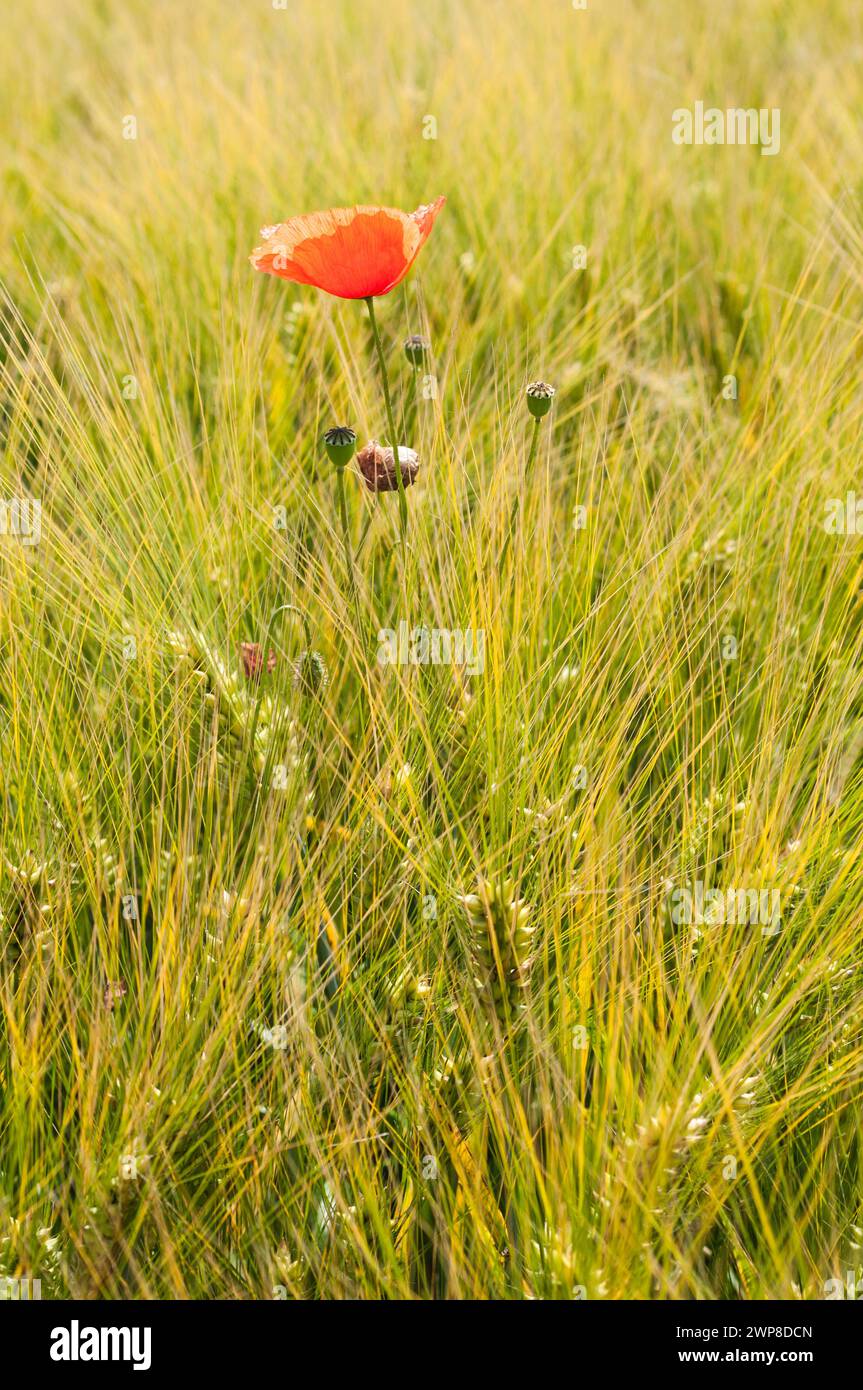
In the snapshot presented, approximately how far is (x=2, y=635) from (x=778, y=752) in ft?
1.77

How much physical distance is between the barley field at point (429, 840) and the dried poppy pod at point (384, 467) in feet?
0.14

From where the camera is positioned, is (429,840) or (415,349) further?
(415,349)

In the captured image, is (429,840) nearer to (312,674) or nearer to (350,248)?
(312,674)

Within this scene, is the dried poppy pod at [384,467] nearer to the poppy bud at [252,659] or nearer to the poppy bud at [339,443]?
the poppy bud at [339,443]

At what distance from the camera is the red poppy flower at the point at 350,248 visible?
2.40 feet

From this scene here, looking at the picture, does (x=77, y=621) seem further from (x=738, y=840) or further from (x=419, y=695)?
(x=738, y=840)

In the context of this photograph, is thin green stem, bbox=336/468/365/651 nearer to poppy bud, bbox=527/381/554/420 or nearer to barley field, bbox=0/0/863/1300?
barley field, bbox=0/0/863/1300

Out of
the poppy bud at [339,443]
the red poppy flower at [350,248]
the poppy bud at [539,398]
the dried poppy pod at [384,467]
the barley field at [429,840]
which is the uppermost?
the red poppy flower at [350,248]

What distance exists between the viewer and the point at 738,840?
2.57 feet

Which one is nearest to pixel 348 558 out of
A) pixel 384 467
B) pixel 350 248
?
pixel 384 467

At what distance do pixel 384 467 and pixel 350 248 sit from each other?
0.14m

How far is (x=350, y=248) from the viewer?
0.74m

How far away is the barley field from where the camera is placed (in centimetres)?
66

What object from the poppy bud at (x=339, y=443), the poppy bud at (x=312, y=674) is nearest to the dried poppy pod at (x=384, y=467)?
the poppy bud at (x=339, y=443)
